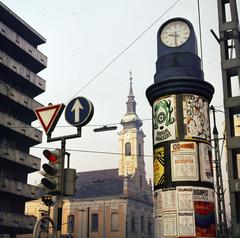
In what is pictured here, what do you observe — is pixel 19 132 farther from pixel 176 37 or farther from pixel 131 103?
pixel 131 103

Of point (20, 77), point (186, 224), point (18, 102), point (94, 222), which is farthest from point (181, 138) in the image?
point (94, 222)

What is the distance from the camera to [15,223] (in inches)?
1825

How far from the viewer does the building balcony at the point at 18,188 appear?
148 feet

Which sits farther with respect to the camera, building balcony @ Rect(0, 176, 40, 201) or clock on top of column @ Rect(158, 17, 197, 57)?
building balcony @ Rect(0, 176, 40, 201)

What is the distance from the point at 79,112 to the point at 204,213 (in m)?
9.29

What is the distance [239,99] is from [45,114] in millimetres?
22592

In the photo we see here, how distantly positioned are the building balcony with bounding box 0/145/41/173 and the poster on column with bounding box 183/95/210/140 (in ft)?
106

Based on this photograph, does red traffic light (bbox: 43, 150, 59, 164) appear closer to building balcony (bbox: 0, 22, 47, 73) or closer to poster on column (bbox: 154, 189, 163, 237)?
poster on column (bbox: 154, 189, 163, 237)

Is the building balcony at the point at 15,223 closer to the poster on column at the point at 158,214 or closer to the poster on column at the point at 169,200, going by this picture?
the poster on column at the point at 158,214

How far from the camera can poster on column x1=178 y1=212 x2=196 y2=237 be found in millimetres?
15883

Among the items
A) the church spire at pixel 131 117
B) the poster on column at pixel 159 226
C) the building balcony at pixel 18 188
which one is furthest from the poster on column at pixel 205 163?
the church spire at pixel 131 117

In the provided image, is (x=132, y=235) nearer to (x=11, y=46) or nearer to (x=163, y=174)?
(x=11, y=46)

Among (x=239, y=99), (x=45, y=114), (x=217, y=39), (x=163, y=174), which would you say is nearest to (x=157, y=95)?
(x=163, y=174)

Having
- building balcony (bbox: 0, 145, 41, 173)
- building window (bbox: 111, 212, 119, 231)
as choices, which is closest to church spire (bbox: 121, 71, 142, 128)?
building window (bbox: 111, 212, 119, 231)
